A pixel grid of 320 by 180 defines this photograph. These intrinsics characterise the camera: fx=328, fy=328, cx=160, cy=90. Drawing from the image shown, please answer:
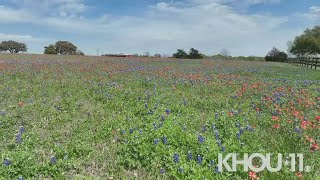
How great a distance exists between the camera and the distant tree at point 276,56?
85000 mm

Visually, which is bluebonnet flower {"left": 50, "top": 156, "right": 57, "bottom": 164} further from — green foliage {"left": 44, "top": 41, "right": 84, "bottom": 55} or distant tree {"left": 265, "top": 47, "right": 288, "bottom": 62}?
green foliage {"left": 44, "top": 41, "right": 84, "bottom": 55}

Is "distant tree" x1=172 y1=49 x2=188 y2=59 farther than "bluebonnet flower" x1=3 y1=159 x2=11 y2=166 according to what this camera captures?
Yes

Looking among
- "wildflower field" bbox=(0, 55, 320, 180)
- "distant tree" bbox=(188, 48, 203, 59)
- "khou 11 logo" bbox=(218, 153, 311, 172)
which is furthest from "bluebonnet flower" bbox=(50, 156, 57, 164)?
"distant tree" bbox=(188, 48, 203, 59)

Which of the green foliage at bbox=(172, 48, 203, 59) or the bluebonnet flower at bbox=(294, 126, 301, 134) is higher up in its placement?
the green foliage at bbox=(172, 48, 203, 59)

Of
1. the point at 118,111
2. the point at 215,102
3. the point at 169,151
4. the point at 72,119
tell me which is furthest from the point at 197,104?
the point at 169,151

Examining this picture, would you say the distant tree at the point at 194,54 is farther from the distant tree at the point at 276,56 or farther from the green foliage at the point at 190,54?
the distant tree at the point at 276,56

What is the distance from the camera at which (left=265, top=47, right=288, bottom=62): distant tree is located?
Result: 85000mm

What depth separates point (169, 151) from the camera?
18.9 feet

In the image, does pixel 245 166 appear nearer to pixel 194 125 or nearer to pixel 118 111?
pixel 194 125

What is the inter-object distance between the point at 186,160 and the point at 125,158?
1120 millimetres

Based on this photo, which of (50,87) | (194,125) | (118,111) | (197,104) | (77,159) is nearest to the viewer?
(77,159)

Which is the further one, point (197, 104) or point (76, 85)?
point (76, 85)

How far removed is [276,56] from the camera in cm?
8662

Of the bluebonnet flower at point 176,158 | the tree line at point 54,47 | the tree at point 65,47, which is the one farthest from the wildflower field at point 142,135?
the tree at point 65,47
